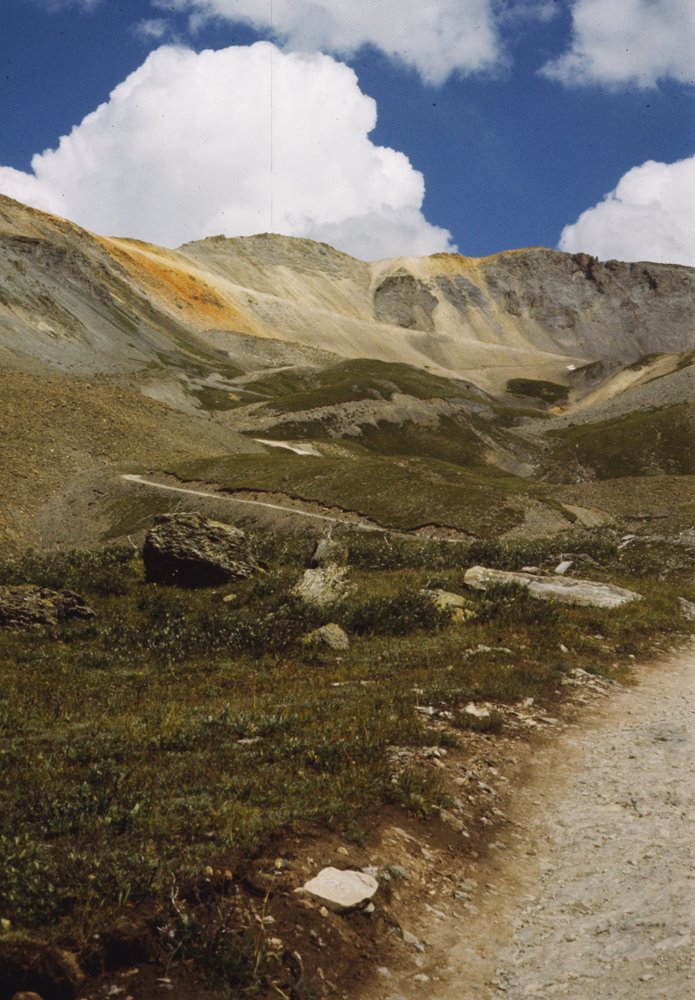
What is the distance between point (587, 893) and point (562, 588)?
20338 mm

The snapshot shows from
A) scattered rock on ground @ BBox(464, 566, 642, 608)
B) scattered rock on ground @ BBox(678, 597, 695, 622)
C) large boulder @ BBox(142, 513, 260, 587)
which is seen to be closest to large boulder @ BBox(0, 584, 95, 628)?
large boulder @ BBox(142, 513, 260, 587)

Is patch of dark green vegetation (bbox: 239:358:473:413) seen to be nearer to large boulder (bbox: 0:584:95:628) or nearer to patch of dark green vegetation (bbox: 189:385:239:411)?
patch of dark green vegetation (bbox: 189:385:239:411)

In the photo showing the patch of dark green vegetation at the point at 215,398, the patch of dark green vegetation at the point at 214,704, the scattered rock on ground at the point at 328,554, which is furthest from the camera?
the patch of dark green vegetation at the point at 215,398

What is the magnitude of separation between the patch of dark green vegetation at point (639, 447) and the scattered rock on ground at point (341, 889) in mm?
103515

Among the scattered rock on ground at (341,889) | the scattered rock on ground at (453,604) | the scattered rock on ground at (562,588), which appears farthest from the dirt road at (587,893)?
the scattered rock on ground at (562,588)

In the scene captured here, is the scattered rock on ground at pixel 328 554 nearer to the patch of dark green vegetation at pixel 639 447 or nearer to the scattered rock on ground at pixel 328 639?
the scattered rock on ground at pixel 328 639

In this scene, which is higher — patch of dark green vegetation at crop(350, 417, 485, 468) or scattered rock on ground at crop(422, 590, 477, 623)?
patch of dark green vegetation at crop(350, 417, 485, 468)

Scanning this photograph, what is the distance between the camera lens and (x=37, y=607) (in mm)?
23266

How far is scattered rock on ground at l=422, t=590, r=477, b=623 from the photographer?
25328 millimetres

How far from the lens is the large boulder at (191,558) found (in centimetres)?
2855

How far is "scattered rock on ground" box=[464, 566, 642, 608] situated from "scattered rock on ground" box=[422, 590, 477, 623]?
2610mm

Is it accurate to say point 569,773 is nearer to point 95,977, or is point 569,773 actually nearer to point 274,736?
point 274,736

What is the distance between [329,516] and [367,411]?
77.0 meters

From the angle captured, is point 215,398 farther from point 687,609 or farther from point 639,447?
point 687,609
